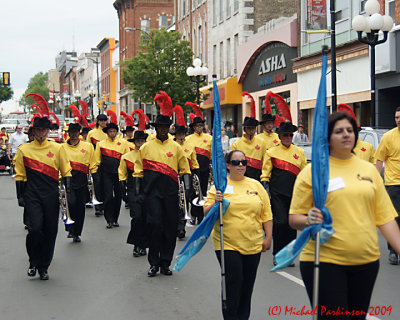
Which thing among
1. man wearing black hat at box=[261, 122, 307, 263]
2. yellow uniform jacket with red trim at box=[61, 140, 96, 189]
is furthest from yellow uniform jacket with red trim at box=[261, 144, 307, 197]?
yellow uniform jacket with red trim at box=[61, 140, 96, 189]

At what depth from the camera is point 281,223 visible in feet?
30.0

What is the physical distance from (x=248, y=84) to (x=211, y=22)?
7947 mm

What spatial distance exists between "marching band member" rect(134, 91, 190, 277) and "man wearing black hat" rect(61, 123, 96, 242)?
251cm

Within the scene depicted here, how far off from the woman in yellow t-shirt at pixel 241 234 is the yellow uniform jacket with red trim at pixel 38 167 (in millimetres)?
3267

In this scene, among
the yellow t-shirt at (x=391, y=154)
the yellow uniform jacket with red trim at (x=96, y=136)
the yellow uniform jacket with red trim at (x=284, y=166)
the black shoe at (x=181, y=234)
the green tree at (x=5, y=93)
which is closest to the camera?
the yellow t-shirt at (x=391, y=154)

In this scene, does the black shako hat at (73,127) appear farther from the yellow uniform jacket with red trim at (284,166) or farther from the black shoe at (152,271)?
the black shoe at (152,271)

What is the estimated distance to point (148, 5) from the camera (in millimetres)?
77875

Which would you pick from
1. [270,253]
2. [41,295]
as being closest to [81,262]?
[41,295]

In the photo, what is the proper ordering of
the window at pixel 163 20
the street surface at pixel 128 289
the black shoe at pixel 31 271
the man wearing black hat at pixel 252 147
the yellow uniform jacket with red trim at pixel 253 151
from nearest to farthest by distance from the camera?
the street surface at pixel 128 289 < the black shoe at pixel 31 271 < the man wearing black hat at pixel 252 147 < the yellow uniform jacket with red trim at pixel 253 151 < the window at pixel 163 20

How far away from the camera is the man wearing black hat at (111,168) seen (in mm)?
13367

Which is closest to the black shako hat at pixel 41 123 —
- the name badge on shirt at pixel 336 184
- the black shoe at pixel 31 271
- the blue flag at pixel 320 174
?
the black shoe at pixel 31 271

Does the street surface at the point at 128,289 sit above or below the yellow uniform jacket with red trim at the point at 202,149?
below

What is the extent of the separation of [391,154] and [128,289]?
377cm

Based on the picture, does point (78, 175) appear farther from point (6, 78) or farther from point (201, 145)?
point (6, 78)
